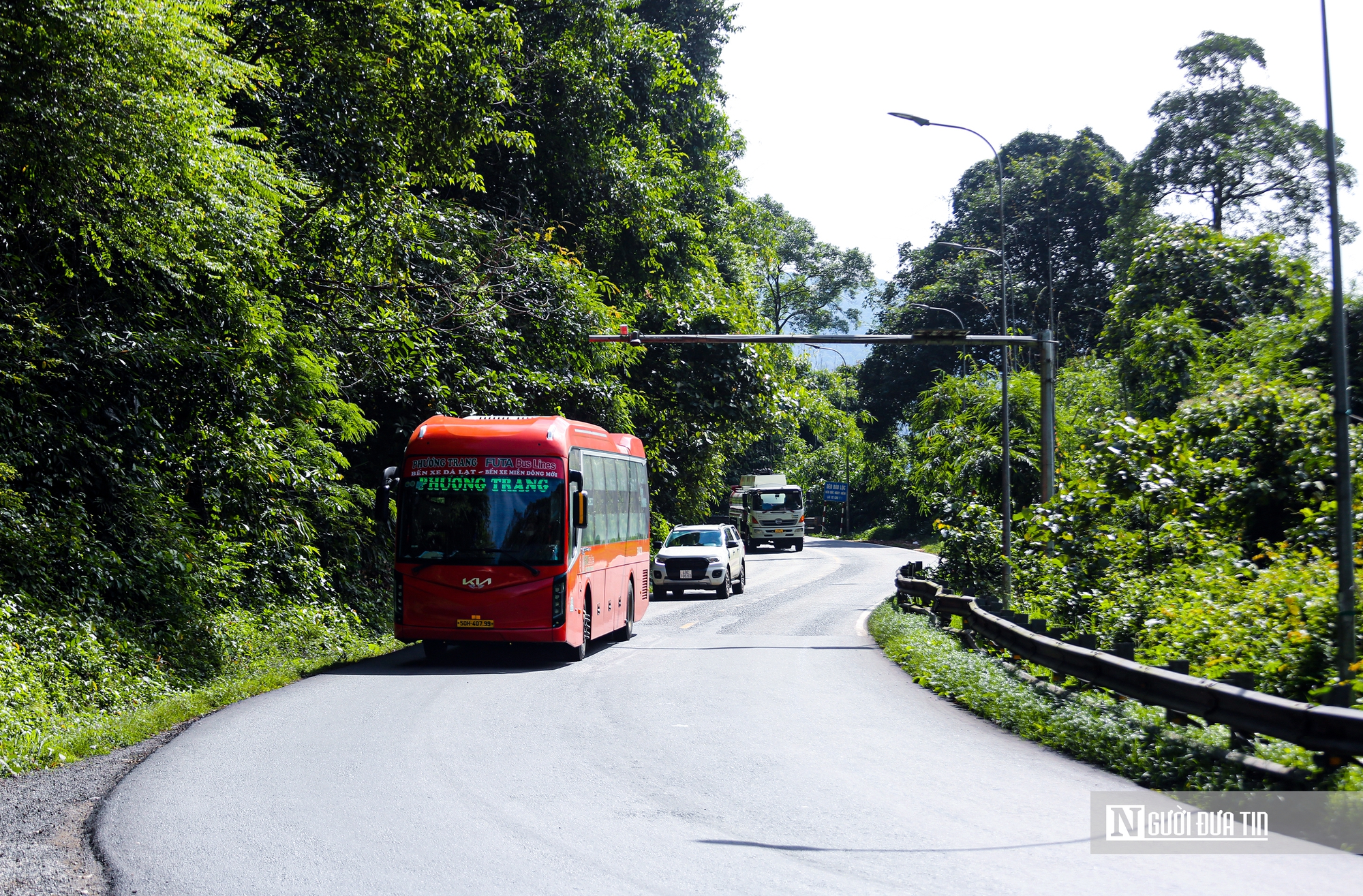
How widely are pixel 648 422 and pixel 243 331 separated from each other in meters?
19.0

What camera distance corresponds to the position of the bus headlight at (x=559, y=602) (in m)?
15.3

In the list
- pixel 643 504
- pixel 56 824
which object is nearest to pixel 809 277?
pixel 643 504

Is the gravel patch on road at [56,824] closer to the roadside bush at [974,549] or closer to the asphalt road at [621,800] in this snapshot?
the asphalt road at [621,800]

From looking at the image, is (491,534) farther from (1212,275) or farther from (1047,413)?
(1212,275)

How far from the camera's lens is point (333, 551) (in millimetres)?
20344

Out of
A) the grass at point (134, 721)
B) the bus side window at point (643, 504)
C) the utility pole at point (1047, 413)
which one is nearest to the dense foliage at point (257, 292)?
the grass at point (134, 721)

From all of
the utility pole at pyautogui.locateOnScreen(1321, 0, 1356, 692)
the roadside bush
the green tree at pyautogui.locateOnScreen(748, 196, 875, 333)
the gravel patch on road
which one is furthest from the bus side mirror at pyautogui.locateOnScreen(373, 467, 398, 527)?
the green tree at pyautogui.locateOnScreen(748, 196, 875, 333)

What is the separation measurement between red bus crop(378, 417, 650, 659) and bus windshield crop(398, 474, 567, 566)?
0.01 meters

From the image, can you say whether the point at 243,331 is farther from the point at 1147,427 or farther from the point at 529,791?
the point at 1147,427

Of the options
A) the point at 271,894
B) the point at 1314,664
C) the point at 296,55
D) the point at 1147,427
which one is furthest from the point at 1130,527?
the point at 271,894

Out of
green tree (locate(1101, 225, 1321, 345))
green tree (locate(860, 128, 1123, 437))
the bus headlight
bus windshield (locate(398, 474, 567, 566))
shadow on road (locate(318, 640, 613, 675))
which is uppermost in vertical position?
green tree (locate(860, 128, 1123, 437))

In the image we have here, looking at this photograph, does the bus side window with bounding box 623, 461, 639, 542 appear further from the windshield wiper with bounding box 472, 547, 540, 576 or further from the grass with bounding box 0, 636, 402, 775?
the grass with bounding box 0, 636, 402, 775

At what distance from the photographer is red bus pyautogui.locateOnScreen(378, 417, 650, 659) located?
15.3 m

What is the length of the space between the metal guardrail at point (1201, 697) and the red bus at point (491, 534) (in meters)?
5.52
